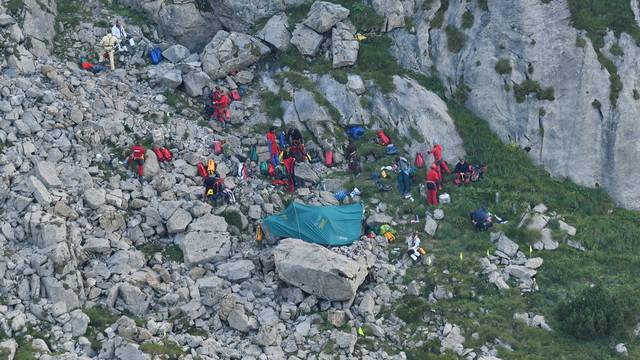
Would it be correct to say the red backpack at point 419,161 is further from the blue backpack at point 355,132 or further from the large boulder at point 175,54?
the large boulder at point 175,54

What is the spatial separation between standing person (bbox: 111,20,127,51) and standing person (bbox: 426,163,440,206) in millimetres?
16158

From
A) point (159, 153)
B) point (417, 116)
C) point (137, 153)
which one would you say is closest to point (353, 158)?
point (417, 116)

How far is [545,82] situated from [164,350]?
20.8 metres

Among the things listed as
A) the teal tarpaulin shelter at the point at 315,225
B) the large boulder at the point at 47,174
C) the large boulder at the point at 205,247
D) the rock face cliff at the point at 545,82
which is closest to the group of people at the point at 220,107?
the teal tarpaulin shelter at the point at 315,225

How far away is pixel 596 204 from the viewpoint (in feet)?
118

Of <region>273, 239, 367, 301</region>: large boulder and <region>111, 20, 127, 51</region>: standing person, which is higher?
<region>111, 20, 127, 51</region>: standing person

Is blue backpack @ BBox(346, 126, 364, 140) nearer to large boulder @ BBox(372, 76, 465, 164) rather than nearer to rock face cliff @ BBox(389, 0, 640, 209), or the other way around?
large boulder @ BBox(372, 76, 465, 164)

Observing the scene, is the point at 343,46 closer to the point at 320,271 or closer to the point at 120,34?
the point at 120,34

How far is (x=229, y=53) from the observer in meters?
40.8

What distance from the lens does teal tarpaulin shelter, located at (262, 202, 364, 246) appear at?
3344cm

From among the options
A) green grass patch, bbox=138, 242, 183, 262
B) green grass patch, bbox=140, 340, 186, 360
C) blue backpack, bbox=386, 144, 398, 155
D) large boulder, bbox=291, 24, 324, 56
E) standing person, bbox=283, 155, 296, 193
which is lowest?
green grass patch, bbox=140, 340, 186, 360

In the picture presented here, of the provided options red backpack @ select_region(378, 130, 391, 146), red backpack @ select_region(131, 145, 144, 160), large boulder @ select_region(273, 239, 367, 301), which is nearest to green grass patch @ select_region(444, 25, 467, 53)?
red backpack @ select_region(378, 130, 391, 146)

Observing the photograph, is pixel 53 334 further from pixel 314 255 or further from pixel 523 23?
pixel 523 23

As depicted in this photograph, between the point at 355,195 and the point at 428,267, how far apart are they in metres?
5.14
